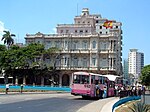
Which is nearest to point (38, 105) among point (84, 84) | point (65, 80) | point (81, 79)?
point (84, 84)

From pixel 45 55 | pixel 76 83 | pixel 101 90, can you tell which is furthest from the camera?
pixel 45 55

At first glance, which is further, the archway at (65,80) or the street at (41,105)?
the archway at (65,80)

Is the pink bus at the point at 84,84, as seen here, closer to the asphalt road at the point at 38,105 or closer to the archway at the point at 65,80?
the asphalt road at the point at 38,105

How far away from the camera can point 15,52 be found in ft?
289

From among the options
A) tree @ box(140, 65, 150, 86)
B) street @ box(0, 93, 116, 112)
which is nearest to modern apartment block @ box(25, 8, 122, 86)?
tree @ box(140, 65, 150, 86)

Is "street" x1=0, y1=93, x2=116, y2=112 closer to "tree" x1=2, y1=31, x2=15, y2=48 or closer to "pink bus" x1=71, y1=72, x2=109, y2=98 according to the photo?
"pink bus" x1=71, y1=72, x2=109, y2=98

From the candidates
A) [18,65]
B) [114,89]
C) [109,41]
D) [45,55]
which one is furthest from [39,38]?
[114,89]

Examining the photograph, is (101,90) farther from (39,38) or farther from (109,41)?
(39,38)

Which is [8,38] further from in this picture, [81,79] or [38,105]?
[38,105]

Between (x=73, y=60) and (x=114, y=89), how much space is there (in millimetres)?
48074

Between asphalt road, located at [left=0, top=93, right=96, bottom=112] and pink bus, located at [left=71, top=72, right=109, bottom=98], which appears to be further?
pink bus, located at [left=71, top=72, right=109, bottom=98]

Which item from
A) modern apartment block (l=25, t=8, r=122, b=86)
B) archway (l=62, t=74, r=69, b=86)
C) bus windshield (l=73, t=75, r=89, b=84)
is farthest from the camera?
archway (l=62, t=74, r=69, b=86)

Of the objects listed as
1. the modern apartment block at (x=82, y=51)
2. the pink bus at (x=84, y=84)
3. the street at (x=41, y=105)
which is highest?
the modern apartment block at (x=82, y=51)

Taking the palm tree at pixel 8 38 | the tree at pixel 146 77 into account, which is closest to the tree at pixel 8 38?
the palm tree at pixel 8 38
